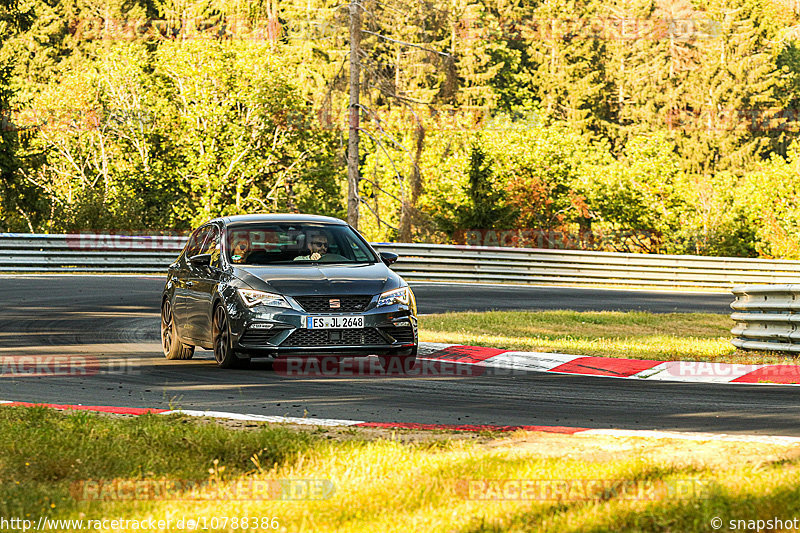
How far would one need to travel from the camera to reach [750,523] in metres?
4.50

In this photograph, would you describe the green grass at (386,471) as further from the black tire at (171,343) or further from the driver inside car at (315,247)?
the black tire at (171,343)

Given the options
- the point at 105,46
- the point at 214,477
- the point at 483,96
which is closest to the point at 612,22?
the point at 483,96

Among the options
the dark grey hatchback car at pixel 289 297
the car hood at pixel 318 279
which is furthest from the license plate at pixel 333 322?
the car hood at pixel 318 279

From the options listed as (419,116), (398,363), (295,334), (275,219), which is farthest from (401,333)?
(419,116)

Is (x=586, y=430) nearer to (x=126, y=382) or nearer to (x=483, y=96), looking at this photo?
(x=126, y=382)

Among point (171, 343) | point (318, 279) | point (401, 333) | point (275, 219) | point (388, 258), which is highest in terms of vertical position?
point (275, 219)

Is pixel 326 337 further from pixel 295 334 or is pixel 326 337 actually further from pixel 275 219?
pixel 275 219

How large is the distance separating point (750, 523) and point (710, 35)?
8292 centimetres

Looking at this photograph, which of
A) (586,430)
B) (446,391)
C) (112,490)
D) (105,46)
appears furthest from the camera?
(105,46)

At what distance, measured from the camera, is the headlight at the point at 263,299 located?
10.6 metres

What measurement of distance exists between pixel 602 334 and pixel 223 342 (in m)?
6.87

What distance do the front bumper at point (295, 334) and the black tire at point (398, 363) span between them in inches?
18.0

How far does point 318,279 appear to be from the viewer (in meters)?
10.9

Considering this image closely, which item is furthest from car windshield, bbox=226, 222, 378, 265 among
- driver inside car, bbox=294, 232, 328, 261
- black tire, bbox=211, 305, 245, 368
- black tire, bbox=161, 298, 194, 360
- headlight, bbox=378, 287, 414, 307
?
black tire, bbox=161, 298, 194, 360
